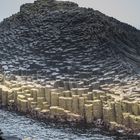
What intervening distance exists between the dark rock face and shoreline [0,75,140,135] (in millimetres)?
1611

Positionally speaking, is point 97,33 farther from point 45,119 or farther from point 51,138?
point 51,138

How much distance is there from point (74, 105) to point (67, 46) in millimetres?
7555

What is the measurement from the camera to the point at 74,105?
18641 mm

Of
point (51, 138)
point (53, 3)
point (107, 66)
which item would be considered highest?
point (53, 3)

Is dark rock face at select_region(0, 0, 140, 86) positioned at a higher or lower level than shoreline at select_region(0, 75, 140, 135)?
higher

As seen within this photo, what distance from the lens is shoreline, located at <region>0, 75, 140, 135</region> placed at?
17.3 m

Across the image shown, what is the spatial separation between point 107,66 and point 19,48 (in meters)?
6.36

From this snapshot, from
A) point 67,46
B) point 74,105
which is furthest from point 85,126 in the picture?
point 67,46

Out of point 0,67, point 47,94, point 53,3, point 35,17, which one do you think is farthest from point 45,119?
point 53,3

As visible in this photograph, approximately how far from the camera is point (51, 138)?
642 inches

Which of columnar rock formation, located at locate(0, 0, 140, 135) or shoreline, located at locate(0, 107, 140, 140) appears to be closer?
shoreline, located at locate(0, 107, 140, 140)

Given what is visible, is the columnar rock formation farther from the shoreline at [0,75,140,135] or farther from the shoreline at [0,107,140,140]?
the shoreline at [0,107,140,140]

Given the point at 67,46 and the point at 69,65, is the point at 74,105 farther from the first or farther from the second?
the point at 67,46

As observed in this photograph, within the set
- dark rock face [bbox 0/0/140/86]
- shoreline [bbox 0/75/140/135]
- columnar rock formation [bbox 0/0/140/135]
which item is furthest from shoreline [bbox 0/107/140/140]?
dark rock face [bbox 0/0/140/86]
